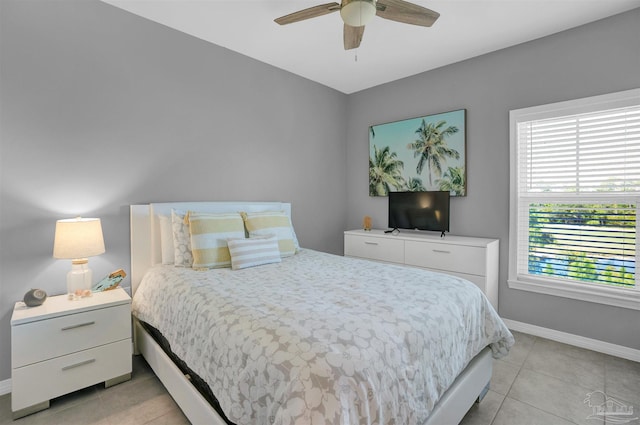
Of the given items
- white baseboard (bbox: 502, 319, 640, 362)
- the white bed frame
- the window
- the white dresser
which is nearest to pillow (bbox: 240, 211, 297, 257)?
the white bed frame

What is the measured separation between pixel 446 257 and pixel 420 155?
4.03ft

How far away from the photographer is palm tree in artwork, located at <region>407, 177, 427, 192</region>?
140 inches

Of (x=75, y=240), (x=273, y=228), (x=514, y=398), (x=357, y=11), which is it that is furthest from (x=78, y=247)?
(x=514, y=398)

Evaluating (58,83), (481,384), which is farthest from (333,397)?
(58,83)

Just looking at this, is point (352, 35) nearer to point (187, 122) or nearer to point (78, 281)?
point (187, 122)

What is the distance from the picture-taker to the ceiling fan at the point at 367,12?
1693 millimetres

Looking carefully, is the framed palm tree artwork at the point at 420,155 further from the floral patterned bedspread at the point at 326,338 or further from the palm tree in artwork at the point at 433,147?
the floral patterned bedspread at the point at 326,338

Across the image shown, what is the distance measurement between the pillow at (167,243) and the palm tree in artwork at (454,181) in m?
2.74

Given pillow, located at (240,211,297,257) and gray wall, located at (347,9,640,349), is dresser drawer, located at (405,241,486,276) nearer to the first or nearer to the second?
gray wall, located at (347,9,640,349)

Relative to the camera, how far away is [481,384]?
175 cm

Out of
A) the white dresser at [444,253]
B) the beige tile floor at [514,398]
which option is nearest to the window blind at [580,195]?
the white dresser at [444,253]

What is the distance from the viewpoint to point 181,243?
2336 millimetres

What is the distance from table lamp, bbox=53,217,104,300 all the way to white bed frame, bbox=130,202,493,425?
13.7 inches

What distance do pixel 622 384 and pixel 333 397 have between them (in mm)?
2324
